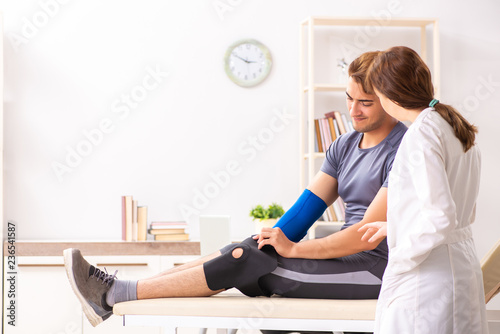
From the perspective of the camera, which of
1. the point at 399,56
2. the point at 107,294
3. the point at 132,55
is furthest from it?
the point at 132,55

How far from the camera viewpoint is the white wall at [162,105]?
3.55m

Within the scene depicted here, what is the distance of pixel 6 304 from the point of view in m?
3.15

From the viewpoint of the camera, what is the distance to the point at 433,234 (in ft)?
4.16

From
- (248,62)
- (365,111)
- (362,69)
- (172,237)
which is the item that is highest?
(248,62)

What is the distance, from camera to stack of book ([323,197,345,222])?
11.0 feet

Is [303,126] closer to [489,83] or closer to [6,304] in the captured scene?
[489,83]

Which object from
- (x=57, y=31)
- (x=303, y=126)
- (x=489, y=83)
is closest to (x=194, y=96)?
(x=303, y=126)

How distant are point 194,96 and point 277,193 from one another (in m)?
0.77

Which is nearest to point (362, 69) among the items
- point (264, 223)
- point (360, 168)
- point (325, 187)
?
point (360, 168)

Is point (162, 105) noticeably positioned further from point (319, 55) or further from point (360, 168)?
point (360, 168)

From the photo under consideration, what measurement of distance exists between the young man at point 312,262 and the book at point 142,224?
1489 mm

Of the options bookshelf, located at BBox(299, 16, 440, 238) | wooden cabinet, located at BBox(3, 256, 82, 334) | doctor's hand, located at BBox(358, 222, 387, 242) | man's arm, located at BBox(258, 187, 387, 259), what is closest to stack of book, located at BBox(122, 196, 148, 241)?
wooden cabinet, located at BBox(3, 256, 82, 334)

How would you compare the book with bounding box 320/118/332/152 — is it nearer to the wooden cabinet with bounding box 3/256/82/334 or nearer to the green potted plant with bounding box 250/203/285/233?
the green potted plant with bounding box 250/203/285/233

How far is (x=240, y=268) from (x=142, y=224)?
172 cm
